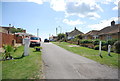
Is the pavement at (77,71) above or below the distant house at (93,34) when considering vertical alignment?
below

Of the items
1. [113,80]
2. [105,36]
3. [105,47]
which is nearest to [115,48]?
[105,47]

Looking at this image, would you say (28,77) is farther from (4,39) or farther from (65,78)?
(4,39)

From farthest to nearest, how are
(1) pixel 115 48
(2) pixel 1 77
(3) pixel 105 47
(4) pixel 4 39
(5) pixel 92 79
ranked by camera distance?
(3) pixel 105 47
(1) pixel 115 48
(4) pixel 4 39
(5) pixel 92 79
(2) pixel 1 77

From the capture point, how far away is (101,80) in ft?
17.9

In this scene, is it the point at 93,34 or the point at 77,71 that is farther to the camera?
the point at 93,34

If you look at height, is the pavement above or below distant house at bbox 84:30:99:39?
below

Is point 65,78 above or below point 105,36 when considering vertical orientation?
below

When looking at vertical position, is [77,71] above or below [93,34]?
below

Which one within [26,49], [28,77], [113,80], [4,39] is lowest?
[113,80]

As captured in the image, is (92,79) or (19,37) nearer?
(92,79)

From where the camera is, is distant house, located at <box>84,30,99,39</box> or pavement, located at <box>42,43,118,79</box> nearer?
pavement, located at <box>42,43,118,79</box>

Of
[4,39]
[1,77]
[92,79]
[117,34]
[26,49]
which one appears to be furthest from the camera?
[117,34]

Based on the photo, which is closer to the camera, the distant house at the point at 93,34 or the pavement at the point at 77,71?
the pavement at the point at 77,71

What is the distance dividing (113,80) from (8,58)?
750 centimetres
